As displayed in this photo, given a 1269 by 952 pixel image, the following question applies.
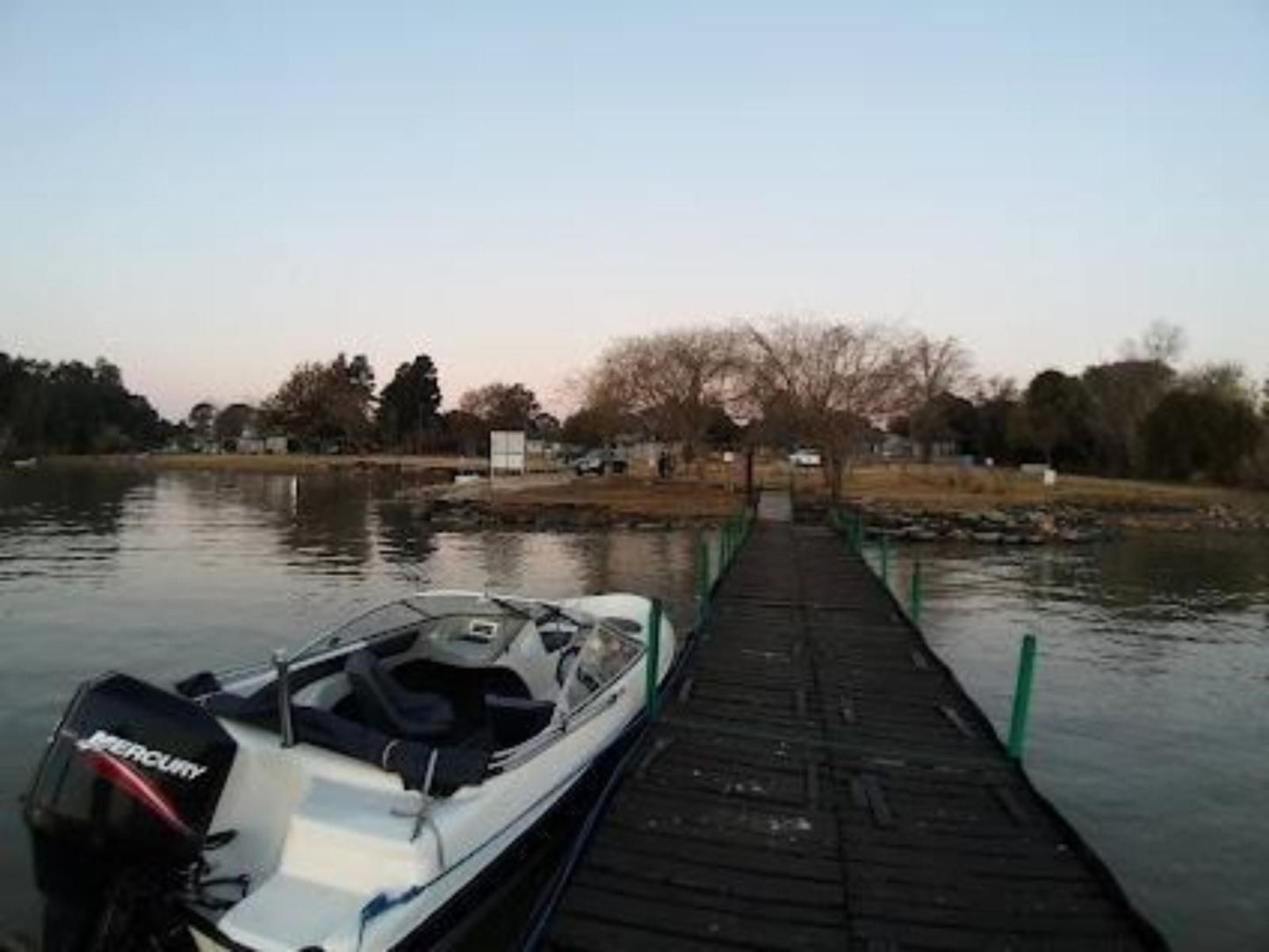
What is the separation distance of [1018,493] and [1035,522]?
11146 mm

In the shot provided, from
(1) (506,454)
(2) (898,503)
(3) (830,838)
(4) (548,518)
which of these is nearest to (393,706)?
(3) (830,838)

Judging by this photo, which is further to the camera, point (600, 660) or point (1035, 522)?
point (1035, 522)

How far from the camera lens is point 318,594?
2783 cm

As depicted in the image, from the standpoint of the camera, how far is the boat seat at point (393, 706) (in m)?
9.05

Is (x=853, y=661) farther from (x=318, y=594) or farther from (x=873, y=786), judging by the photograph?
(x=318, y=594)

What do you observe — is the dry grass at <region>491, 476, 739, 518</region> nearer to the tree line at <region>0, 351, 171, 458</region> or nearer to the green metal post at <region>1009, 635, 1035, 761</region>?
the green metal post at <region>1009, 635, 1035, 761</region>

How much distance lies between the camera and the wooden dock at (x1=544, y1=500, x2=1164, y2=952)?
23.1ft

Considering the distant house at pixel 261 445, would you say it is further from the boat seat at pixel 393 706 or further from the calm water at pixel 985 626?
the boat seat at pixel 393 706

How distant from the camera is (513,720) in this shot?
9.83 metres

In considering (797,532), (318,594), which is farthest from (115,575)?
(797,532)

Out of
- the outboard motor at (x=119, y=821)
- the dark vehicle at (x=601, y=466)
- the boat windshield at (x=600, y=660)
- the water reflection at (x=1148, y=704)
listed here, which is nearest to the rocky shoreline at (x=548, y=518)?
the water reflection at (x=1148, y=704)

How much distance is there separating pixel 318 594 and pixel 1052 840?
72.2ft

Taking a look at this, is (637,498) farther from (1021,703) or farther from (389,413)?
(389,413)

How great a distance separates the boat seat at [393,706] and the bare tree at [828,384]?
44.5m
